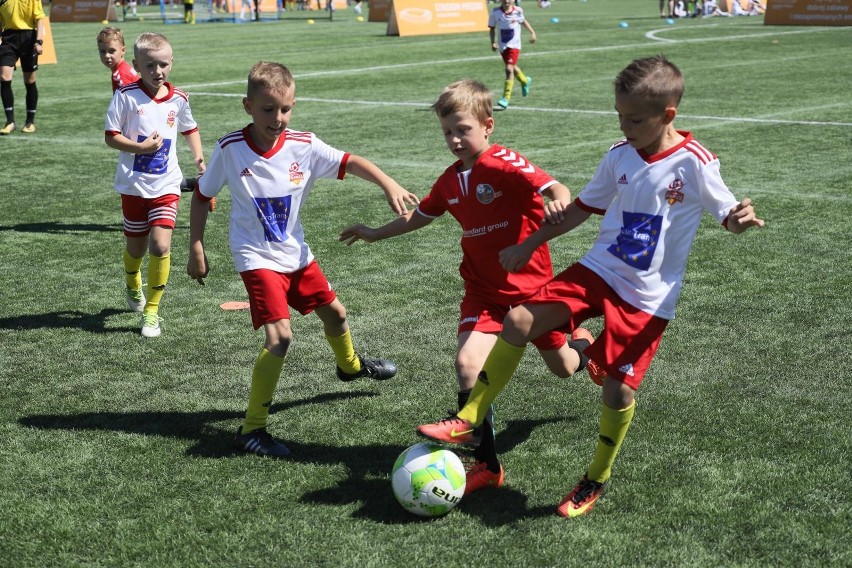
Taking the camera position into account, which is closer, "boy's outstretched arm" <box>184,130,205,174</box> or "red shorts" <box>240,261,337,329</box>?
"red shorts" <box>240,261,337,329</box>

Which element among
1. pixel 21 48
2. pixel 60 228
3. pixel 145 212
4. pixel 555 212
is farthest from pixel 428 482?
pixel 21 48

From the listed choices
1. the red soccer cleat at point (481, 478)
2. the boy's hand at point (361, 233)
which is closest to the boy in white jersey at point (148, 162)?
the boy's hand at point (361, 233)

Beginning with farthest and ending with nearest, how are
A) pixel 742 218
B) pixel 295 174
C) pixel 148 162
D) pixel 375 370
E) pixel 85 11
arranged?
pixel 85 11
pixel 148 162
pixel 375 370
pixel 295 174
pixel 742 218

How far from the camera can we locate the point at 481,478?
15.5ft

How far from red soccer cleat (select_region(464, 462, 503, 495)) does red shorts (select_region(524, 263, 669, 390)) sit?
0.74 m

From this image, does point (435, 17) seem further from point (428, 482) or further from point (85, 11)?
point (428, 482)

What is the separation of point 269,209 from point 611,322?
1882 mm

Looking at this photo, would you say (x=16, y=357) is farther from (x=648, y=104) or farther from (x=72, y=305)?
(x=648, y=104)

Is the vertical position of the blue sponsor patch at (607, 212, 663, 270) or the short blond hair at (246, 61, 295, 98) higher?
the short blond hair at (246, 61, 295, 98)

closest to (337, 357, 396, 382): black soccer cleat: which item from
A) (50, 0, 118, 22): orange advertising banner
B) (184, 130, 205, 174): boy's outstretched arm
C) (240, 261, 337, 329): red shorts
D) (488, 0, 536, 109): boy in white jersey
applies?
(240, 261, 337, 329): red shorts

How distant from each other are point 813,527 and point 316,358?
3290mm

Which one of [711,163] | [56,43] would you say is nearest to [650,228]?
[711,163]

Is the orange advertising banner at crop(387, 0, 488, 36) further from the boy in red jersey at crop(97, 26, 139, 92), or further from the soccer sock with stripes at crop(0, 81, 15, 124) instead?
the boy in red jersey at crop(97, 26, 139, 92)

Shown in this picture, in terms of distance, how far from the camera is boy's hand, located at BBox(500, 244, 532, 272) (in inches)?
180
